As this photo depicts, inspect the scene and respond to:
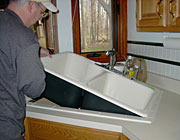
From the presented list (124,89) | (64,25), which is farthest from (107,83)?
(64,25)

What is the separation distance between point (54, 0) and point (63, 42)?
0.39 meters

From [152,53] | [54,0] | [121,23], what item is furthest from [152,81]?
[54,0]

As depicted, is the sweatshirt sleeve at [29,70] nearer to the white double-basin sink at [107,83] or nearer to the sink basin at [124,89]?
the white double-basin sink at [107,83]

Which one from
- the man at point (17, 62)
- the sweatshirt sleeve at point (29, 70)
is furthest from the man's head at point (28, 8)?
the sweatshirt sleeve at point (29, 70)

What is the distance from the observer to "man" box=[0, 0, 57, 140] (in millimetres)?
833

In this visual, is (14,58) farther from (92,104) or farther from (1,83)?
(92,104)

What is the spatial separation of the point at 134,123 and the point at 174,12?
2.18ft

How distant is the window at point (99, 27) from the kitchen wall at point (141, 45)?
5cm

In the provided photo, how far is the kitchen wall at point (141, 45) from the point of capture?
1.51m

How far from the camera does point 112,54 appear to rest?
179 cm

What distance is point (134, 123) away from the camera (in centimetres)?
102

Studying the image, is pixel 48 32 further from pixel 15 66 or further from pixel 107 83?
pixel 15 66

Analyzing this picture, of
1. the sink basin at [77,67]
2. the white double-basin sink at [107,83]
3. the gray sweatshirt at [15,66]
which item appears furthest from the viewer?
the sink basin at [77,67]

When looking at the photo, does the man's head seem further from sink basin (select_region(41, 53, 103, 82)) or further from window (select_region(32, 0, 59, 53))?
window (select_region(32, 0, 59, 53))
